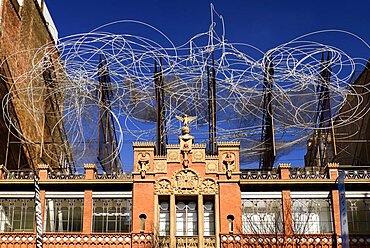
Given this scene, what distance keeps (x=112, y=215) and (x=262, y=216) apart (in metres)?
8.57

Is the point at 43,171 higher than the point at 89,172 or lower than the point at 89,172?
higher

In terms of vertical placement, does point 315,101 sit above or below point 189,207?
above

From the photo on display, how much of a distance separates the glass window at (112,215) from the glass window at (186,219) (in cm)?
282

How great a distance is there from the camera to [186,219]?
35562 mm

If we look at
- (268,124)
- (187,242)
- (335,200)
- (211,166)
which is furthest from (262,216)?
(268,124)

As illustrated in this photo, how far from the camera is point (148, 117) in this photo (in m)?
43.1

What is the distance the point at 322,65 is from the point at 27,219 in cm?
2045

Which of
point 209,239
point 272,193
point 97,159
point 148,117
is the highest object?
point 148,117

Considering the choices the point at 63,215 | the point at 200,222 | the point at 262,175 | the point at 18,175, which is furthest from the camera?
the point at 18,175

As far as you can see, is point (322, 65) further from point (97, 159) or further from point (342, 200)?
point (97, 159)

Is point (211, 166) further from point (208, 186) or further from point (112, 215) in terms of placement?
point (112, 215)

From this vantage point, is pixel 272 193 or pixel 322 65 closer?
pixel 272 193

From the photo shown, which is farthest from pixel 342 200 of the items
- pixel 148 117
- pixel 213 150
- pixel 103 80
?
pixel 103 80

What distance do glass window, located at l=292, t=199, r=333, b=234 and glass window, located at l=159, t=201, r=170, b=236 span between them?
7.11 metres
